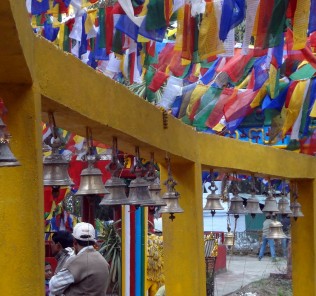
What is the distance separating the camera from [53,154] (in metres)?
5.16

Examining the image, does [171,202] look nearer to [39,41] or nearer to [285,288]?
[39,41]

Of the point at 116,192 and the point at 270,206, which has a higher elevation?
the point at 116,192

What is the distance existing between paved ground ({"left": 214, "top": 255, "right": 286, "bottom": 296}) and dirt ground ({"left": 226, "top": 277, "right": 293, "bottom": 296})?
0.50 m

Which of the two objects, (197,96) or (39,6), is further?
(197,96)

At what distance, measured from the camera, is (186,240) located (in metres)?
8.41

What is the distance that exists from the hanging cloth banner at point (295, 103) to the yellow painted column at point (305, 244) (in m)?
2.18

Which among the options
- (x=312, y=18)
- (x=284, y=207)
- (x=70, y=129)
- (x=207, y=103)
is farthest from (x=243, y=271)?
(x=70, y=129)

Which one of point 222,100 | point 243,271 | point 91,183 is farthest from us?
point 243,271

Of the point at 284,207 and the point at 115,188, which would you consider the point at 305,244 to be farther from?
the point at 115,188

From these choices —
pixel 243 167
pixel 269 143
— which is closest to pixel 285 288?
pixel 269 143

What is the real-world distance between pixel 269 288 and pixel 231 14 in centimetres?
1212

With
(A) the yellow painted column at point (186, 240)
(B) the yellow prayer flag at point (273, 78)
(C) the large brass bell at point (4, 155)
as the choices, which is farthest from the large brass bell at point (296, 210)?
(C) the large brass bell at point (4, 155)

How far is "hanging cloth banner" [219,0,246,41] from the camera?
6477mm

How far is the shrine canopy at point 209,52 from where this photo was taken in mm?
6500
